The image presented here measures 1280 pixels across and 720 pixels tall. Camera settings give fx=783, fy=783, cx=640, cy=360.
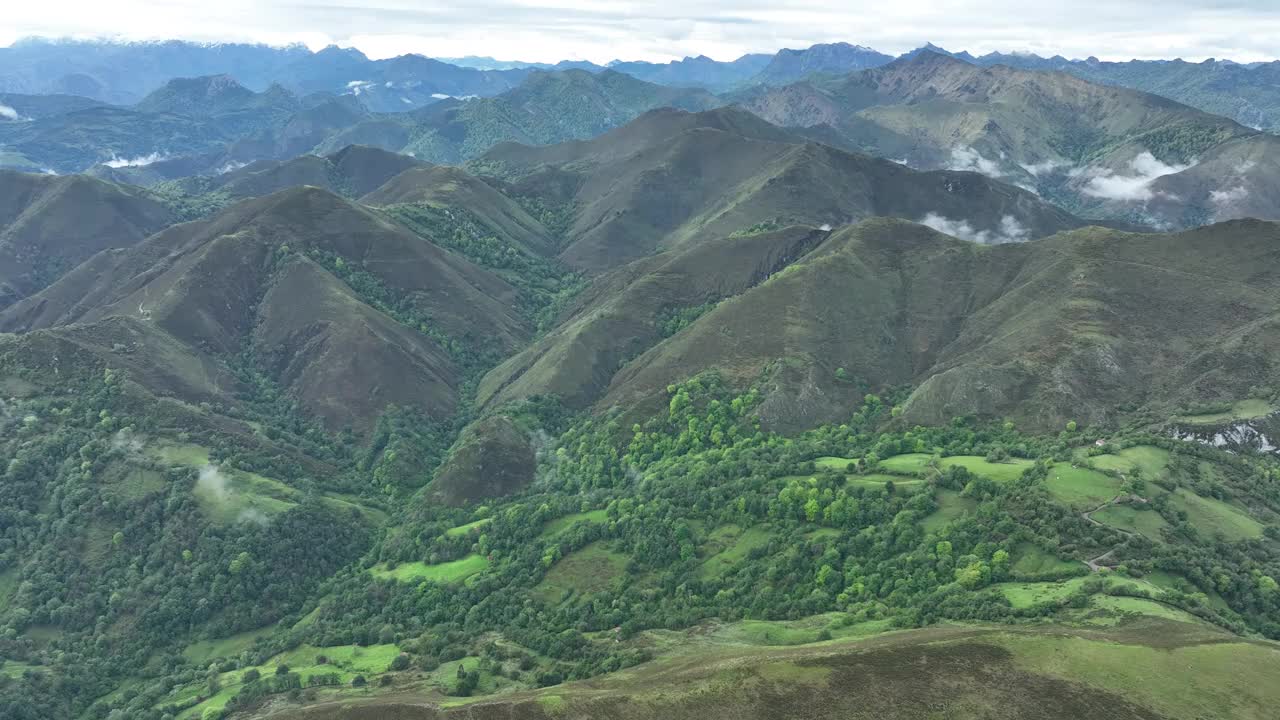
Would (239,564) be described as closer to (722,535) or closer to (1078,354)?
(722,535)

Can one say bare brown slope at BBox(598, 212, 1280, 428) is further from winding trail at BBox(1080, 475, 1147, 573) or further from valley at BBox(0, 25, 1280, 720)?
winding trail at BBox(1080, 475, 1147, 573)

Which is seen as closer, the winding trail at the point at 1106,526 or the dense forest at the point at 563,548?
the winding trail at the point at 1106,526

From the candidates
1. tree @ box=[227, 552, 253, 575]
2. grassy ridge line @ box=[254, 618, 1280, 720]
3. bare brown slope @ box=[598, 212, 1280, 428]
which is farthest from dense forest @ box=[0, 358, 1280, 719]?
grassy ridge line @ box=[254, 618, 1280, 720]

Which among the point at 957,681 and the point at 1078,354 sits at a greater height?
the point at 1078,354

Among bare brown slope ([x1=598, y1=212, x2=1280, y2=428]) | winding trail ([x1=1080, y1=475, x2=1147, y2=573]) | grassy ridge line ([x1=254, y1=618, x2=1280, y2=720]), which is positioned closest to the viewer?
grassy ridge line ([x1=254, y1=618, x2=1280, y2=720])

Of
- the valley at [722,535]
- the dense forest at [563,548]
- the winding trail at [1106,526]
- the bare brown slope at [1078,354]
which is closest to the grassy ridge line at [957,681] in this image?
the valley at [722,535]

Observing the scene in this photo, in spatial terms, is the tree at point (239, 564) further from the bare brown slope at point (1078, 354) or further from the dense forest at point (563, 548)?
the bare brown slope at point (1078, 354)

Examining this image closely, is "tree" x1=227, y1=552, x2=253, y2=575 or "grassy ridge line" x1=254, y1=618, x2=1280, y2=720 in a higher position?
"grassy ridge line" x1=254, y1=618, x2=1280, y2=720

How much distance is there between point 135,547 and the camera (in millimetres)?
154250

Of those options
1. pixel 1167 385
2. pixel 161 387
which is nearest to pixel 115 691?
pixel 161 387

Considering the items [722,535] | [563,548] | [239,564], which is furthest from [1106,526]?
[239,564]

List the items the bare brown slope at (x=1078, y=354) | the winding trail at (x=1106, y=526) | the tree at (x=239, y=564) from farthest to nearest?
1. the bare brown slope at (x=1078, y=354)
2. the tree at (x=239, y=564)
3. the winding trail at (x=1106, y=526)

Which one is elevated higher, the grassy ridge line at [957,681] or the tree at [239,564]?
the grassy ridge line at [957,681]

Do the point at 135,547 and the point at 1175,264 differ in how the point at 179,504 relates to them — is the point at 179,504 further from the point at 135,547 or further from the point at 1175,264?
the point at 1175,264
